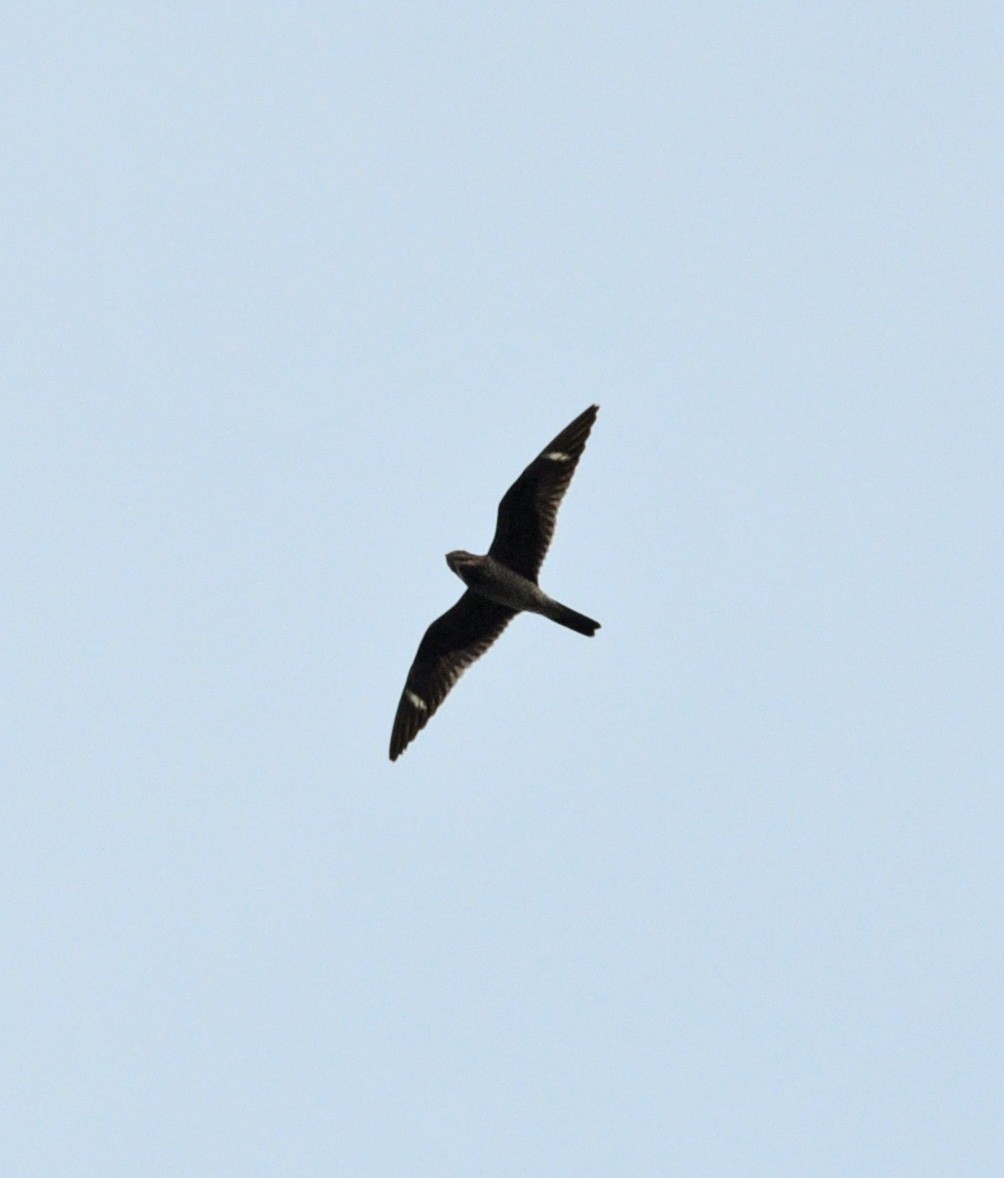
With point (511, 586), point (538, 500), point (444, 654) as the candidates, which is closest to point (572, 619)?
point (511, 586)

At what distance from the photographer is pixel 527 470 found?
19.2m

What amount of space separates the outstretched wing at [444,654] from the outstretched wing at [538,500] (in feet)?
3.49

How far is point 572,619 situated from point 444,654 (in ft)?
6.12

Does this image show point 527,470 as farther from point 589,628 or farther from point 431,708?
point 431,708

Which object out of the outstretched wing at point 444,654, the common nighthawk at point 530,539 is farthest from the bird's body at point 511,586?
the outstretched wing at point 444,654

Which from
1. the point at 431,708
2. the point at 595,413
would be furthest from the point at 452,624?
the point at 595,413

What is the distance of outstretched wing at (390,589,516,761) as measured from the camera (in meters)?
20.5

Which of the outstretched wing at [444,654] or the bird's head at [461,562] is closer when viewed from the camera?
the bird's head at [461,562]

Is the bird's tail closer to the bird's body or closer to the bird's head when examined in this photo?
the bird's body

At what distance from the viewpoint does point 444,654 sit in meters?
20.7

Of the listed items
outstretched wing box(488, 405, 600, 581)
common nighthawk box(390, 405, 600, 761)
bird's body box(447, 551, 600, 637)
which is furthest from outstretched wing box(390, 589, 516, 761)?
outstretched wing box(488, 405, 600, 581)

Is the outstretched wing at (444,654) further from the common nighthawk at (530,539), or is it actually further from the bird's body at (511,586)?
the bird's body at (511,586)

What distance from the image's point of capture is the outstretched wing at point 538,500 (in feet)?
63.4

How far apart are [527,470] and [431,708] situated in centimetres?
324
